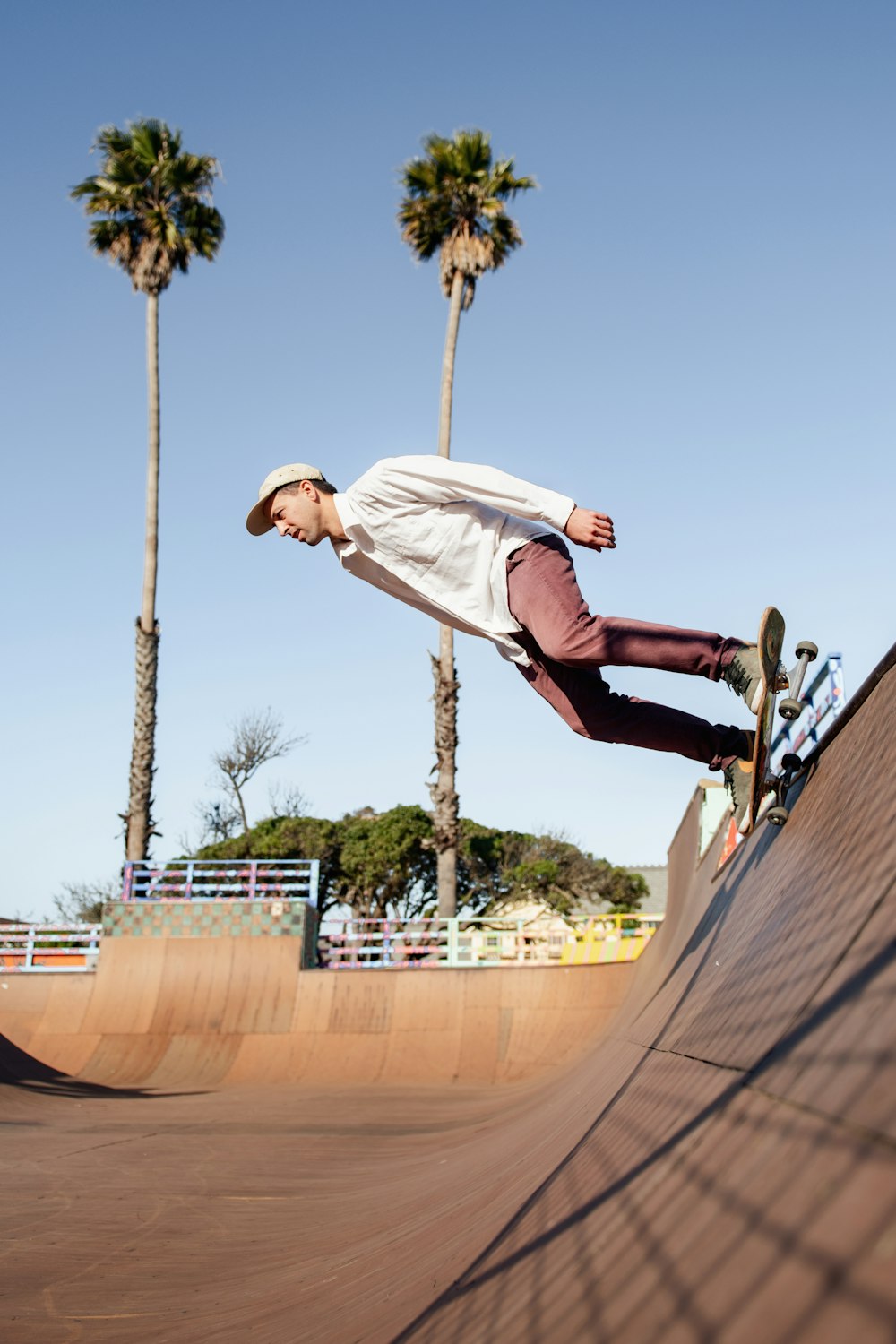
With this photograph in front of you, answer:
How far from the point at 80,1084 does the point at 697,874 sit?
774 centimetres

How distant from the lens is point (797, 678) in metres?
3.16

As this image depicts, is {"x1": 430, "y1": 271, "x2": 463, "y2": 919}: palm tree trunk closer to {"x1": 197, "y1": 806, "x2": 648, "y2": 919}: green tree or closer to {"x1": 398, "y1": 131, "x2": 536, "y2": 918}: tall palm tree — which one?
{"x1": 398, "y1": 131, "x2": 536, "y2": 918}: tall palm tree

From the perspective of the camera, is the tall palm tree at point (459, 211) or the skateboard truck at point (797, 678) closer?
the skateboard truck at point (797, 678)

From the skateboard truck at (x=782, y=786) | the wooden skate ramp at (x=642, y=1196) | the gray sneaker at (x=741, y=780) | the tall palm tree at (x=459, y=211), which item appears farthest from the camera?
the tall palm tree at (x=459, y=211)

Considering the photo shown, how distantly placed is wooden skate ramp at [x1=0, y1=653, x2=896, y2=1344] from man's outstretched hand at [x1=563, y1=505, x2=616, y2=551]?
100cm

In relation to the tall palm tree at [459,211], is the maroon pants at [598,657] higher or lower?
lower

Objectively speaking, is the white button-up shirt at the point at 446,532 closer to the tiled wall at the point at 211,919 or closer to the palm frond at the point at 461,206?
the tiled wall at the point at 211,919

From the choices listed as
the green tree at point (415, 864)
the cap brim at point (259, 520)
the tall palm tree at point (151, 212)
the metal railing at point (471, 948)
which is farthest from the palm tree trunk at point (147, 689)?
the cap brim at point (259, 520)

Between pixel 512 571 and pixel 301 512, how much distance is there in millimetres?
784

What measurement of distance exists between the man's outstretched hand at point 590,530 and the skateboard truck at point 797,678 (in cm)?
67

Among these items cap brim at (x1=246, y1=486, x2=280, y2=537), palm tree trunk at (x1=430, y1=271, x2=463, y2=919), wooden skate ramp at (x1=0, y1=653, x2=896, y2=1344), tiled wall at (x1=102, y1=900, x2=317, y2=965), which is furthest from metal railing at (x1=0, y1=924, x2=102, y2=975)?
cap brim at (x1=246, y1=486, x2=280, y2=537)

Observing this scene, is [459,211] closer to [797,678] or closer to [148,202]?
[148,202]

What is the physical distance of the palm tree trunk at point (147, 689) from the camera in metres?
17.2

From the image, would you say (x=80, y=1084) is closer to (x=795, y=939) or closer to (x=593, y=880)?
(x=795, y=939)
